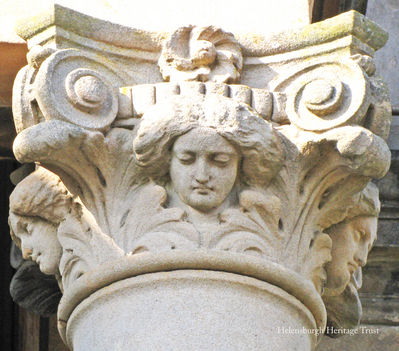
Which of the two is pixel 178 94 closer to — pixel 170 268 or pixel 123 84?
pixel 123 84

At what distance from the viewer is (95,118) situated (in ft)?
18.1

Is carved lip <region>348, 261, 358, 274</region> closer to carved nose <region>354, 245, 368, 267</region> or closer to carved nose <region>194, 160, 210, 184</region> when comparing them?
carved nose <region>354, 245, 368, 267</region>

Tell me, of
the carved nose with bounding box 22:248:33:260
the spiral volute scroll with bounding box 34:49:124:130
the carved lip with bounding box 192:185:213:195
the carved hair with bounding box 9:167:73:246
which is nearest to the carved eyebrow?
the carved lip with bounding box 192:185:213:195

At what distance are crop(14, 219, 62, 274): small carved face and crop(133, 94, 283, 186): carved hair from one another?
1.65 feet

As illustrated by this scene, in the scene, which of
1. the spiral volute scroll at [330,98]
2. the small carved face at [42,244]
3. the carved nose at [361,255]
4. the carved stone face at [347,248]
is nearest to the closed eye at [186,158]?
the spiral volute scroll at [330,98]

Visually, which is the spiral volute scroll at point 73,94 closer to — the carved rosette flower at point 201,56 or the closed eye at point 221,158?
the carved rosette flower at point 201,56

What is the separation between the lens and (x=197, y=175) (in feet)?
17.6

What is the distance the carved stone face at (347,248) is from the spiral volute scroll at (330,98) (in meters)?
0.48

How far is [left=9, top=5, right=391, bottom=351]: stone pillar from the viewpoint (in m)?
5.30

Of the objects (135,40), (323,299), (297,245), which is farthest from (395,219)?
(135,40)

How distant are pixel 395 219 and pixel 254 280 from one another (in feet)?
4.73

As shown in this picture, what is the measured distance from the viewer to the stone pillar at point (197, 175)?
530cm

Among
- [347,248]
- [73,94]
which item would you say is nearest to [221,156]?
[73,94]

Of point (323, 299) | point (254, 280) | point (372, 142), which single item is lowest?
point (323, 299)
